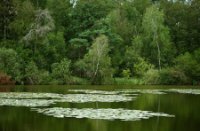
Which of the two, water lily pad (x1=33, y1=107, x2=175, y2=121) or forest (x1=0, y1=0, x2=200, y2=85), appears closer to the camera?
water lily pad (x1=33, y1=107, x2=175, y2=121)

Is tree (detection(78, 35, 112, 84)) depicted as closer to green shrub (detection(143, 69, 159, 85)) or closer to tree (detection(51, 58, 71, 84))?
tree (detection(51, 58, 71, 84))

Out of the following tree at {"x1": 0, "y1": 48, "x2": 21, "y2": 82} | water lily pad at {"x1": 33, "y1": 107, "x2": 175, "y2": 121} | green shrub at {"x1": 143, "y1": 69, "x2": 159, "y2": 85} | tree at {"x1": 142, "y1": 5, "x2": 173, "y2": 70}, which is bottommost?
water lily pad at {"x1": 33, "y1": 107, "x2": 175, "y2": 121}

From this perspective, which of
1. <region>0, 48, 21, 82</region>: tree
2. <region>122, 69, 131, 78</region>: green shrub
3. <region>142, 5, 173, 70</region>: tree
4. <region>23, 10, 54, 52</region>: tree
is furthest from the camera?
<region>142, 5, 173, 70</region>: tree

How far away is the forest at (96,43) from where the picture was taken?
50.4 m

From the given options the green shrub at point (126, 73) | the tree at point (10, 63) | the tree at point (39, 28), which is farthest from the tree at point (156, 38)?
the tree at point (10, 63)

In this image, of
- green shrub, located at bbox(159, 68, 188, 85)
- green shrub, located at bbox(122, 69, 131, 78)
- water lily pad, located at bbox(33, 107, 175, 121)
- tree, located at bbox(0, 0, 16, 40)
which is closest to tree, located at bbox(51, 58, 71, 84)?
tree, located at bbox(0, 0, 16, 40)

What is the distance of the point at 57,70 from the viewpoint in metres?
49.9

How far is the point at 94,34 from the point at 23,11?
10287mm

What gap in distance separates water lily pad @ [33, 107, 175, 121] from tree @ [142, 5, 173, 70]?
40.8 meters

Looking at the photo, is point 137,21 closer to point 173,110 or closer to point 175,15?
point 175,15

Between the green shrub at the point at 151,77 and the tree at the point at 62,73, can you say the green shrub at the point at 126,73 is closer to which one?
the green shrub at the point at 151,77

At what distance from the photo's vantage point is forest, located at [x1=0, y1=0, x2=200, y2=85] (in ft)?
165

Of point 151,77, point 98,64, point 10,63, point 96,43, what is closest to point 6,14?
point 10,63

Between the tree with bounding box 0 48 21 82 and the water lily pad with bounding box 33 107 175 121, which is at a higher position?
the tree with bounding box 0 48 21 82
